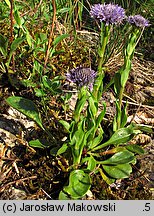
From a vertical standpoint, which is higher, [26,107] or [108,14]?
[108,14]

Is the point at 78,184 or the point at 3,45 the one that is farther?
the point at 3,45

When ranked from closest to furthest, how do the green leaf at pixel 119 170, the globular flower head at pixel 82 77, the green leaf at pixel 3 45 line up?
1. the globular flower head at pixel 82 77
2. the green leaf at pixel 119 170
3. the green leaf at pixel 3 45

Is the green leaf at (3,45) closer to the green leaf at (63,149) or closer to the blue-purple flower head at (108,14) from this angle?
the blue-purple flower head at (108,14)

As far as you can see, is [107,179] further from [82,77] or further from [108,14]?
[108,14]

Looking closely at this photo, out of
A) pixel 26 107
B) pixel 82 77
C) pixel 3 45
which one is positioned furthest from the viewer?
pixel 3 45

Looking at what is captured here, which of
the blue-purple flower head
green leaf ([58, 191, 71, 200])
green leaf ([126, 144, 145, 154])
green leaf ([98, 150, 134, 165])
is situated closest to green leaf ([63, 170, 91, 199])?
green leaf ([58, 191, 71, 200])

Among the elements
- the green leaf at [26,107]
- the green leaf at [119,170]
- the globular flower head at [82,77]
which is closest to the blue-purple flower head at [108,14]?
the globular flower head at [82,77]

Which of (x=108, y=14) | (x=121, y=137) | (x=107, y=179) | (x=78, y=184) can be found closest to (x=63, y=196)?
(x=78, y=184)
